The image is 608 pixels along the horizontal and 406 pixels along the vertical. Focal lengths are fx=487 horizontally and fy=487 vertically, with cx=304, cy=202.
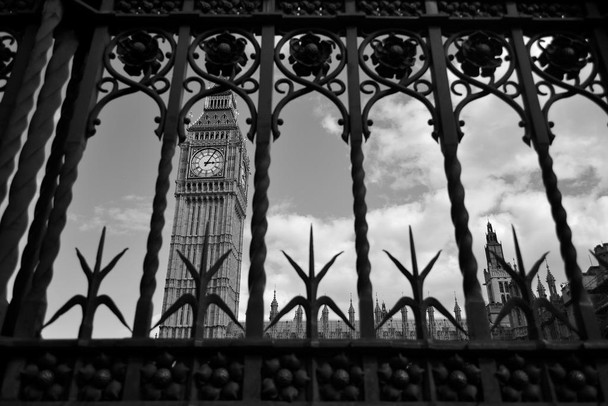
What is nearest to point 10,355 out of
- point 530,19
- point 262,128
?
point 262,128

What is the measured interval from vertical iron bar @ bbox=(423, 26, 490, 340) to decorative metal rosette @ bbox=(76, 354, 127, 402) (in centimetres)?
216

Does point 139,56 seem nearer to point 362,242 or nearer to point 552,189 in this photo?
point 362,242

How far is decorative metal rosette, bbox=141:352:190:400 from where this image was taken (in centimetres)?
284

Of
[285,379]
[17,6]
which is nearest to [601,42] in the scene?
[285,379]

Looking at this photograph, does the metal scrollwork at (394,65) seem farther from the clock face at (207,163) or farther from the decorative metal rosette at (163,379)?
the clock face at (207,163)

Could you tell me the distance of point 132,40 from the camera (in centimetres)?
405

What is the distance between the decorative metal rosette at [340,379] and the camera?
2.85 metres

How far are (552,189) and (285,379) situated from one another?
2.27 metres

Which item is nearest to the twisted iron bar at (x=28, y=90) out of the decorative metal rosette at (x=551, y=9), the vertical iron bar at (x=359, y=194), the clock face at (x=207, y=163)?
the vertical iron bar at (x=359, y=194)

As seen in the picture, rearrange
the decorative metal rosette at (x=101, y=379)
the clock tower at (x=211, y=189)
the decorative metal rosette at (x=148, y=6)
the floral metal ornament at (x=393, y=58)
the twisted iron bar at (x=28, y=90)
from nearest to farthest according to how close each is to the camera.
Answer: the decorative metal rosette at (x=101, y=379) < the twisted iron bar at (x=28, y=90) < the floral metal ornament at (x=393, y=58) < the decorative metal rosette at (x=148, y=6) < the clock tower at (x=211, y=189)

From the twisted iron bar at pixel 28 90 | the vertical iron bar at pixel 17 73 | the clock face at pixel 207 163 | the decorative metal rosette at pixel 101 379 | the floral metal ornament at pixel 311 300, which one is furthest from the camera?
the clock face at pixel 207 163

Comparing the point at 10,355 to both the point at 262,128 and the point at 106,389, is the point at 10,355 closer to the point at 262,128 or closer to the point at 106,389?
the point at 106,389

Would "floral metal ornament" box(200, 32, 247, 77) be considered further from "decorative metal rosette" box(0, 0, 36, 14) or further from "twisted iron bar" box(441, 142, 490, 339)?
"twisted iron bar" box(441, 142, 490, 339)

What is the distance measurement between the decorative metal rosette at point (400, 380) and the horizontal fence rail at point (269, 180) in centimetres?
1
